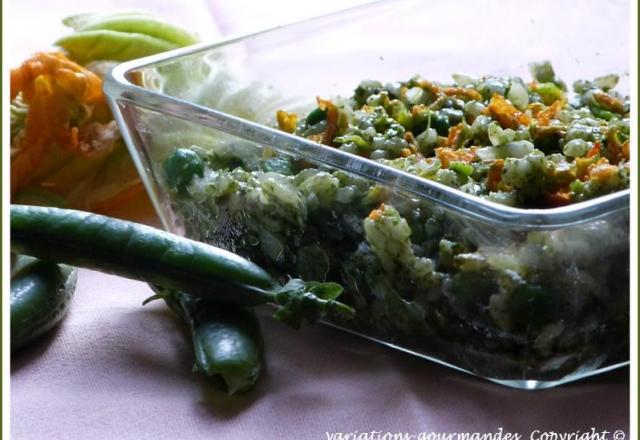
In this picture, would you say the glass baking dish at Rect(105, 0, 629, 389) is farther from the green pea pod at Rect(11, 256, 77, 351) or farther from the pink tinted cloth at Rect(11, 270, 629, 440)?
the green pea pod at Rect(11, 256, 77, 351)

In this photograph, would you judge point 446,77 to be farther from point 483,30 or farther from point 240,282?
point 240,282

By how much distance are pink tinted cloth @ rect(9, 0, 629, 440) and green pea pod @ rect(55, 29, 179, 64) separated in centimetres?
65

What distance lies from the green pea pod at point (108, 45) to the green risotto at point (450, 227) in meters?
0.49

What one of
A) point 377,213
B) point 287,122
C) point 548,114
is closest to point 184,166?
point 287,122

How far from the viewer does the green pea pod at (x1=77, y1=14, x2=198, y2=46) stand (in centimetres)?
199

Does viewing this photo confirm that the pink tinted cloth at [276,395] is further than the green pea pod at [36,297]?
No

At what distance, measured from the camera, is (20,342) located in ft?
4.48

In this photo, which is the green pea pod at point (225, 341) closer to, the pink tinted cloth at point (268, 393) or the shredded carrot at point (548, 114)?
the pink tinted cloth at point (268, 393)

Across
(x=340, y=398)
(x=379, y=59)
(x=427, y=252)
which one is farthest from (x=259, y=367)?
(x=379, y=59)

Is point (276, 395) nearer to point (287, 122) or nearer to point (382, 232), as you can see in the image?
point (382, 232)

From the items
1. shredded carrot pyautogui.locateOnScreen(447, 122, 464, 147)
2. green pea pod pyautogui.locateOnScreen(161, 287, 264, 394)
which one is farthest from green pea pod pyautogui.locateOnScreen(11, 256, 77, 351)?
shredded carrot pyautogui.locateOnScreen(447, 122, 464, 147)

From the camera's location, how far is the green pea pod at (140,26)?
78.4 inches

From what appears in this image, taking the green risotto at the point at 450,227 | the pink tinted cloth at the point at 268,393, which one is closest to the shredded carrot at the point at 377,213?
the green risotto at the point at 450,227

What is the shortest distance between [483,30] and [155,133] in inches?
32.1
